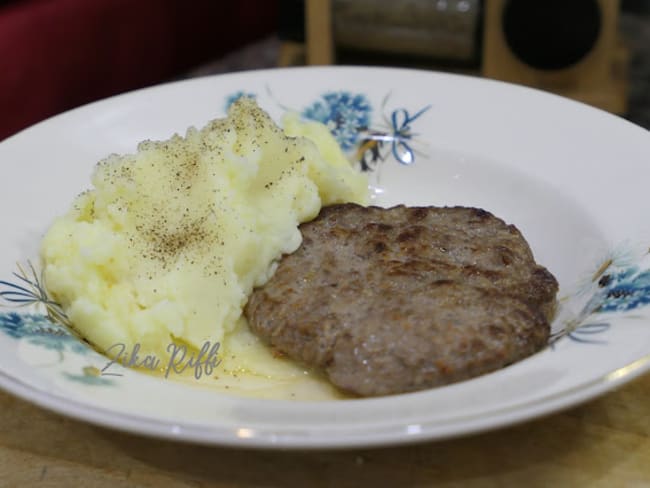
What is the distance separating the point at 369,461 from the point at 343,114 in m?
1.73

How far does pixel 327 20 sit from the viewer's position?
4.13 m

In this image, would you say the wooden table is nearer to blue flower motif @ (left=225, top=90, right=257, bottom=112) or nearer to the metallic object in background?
blue flower motif @ (left=225, top=90, right=257, bottom=112)

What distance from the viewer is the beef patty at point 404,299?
1875 millimetres

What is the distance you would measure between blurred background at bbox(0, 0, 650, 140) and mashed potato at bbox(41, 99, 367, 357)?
5.51 feet

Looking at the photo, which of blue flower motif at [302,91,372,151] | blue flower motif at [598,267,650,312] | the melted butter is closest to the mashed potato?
the melted butter

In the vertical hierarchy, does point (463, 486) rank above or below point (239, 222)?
below

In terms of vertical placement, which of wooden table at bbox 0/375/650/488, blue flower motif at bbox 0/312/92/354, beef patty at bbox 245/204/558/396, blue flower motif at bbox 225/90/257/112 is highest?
blue flower motif at bbox 225/90/257/112

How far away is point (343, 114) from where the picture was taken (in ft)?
10.3

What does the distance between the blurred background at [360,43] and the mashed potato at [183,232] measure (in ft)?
5.51

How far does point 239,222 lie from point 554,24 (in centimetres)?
216

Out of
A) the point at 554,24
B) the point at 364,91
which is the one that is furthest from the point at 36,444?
the point at 554,24

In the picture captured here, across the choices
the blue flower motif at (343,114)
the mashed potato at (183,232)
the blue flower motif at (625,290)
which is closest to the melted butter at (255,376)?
the mashed potato at (183,232)

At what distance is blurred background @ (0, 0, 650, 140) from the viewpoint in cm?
375

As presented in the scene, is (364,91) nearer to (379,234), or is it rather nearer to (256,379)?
(379,234)
